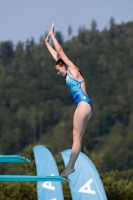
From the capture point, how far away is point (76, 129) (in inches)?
484

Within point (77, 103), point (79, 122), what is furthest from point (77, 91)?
point (79, 122)

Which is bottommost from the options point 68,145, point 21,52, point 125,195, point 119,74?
point 125,195

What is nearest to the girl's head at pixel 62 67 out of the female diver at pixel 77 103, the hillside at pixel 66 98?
the female diver at pixel 77 103

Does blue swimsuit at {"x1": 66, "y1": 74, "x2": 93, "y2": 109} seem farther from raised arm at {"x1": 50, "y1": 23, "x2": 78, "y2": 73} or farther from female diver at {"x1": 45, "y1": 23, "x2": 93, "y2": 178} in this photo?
raised arm at {"x1": 50, "y1": 23, "x2": 78, "y2": 73}

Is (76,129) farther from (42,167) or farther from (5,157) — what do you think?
(42,167)

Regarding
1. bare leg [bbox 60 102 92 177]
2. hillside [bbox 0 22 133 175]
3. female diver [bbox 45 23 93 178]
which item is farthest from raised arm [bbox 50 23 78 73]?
hillside [bbox 0 22 133 175]

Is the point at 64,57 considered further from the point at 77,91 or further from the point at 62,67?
the point at 77,91

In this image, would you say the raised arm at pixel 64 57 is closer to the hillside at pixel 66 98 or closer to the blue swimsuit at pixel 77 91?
the blue swimsuit at pixel 77 91

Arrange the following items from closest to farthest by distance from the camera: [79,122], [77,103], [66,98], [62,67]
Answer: [79,122] → [77,103] → [62,67] → [66,98]

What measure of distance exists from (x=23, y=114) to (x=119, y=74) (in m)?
22.0

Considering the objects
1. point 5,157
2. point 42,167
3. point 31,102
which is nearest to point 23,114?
point 31,102

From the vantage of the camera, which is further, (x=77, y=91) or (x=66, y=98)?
(x=66, y=98)

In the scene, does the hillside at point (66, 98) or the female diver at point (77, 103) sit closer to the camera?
the female diver at point (77, 103)

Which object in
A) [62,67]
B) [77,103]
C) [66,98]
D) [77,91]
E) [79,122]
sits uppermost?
[66,98]
